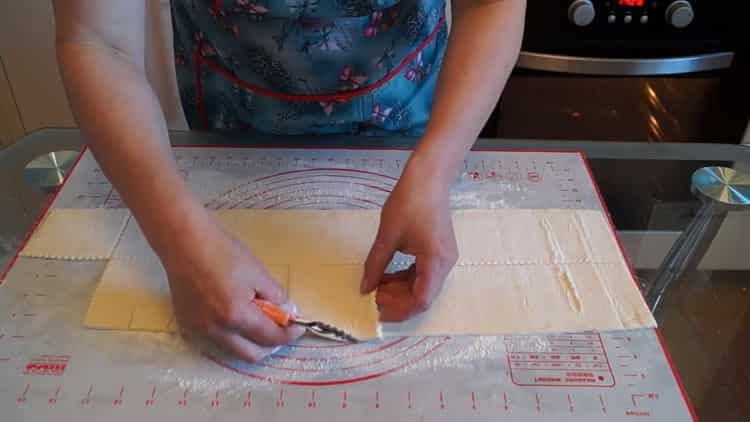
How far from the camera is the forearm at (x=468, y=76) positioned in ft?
1.94

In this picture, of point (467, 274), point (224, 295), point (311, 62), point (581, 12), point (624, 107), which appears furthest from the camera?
point (624, 107)

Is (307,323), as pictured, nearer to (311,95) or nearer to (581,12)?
(311,95)

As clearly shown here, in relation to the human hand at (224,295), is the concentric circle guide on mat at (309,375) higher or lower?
lower

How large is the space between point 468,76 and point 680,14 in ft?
2.04

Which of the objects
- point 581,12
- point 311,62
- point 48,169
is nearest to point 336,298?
point 311,62

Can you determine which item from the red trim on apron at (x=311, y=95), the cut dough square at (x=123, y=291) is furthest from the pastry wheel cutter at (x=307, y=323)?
the red trim on apron at (x=311, y=95)

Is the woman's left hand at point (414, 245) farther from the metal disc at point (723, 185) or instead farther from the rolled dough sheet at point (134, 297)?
the metal disc at point (723, 185)

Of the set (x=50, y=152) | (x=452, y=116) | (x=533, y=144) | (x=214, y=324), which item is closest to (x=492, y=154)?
(x=533, y=144)

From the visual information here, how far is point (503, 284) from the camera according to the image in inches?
23.0

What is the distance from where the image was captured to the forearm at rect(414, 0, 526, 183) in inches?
23.3

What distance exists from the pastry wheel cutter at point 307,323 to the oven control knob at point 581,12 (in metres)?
0.75

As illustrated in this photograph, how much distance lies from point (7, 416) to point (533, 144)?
0.59 metres

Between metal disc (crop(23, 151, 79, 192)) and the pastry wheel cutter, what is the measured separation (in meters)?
0.34

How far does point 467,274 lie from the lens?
594mm
